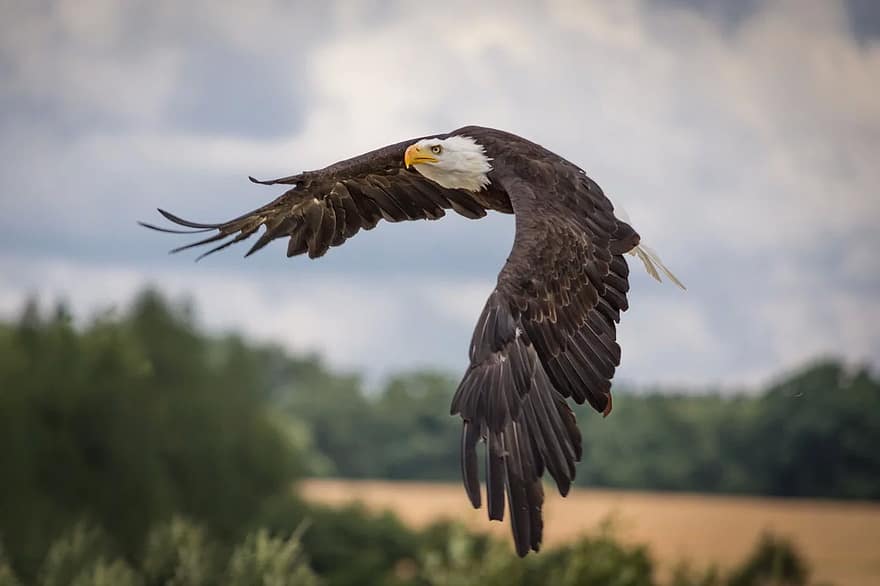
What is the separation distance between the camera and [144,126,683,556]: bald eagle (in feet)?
26.4

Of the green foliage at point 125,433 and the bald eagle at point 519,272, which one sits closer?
the bald eagle at point 519,272

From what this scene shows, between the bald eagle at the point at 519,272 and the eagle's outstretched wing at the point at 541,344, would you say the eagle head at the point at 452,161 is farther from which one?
the eagle's outstretched wing at the point at 541,344

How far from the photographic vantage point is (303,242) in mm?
11141

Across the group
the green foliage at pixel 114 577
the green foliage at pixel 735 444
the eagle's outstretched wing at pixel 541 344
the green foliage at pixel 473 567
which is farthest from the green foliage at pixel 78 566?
the green foliage at pixel 735 444

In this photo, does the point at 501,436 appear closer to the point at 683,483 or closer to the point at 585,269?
the point at 585,269

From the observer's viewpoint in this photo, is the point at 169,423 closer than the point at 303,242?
No

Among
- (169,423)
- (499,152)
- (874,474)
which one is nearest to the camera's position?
(499,152)

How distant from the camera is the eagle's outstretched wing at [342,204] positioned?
10945 millimetres

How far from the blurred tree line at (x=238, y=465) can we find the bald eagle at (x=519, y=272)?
7.96 ft

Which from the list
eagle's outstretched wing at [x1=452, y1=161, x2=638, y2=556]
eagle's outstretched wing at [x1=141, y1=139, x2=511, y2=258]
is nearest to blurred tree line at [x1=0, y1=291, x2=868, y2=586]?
eagle's outstretched wing at [x1=141, y1=139, x2=511, y2=258]

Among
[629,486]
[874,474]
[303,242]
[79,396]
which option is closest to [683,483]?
[629,486]

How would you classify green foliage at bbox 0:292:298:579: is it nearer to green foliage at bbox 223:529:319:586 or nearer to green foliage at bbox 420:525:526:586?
green foliage at bbox 420:525:526:586

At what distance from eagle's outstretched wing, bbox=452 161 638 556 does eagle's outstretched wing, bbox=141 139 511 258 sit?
5.36 ft

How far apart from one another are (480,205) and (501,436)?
2.83 metres
